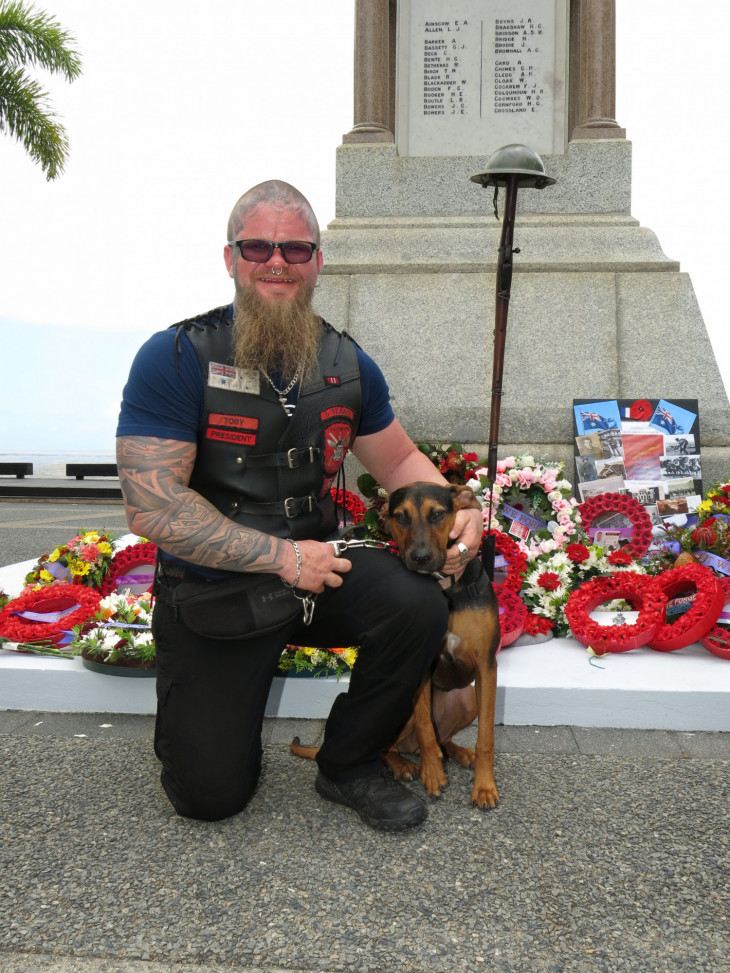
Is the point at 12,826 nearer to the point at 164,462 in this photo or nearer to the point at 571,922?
the point at 164,462

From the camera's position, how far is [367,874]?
8.18ft

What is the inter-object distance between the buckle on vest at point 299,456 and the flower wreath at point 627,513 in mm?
2998

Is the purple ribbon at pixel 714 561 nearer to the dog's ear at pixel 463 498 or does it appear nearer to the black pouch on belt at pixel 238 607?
the dog's ear at pixel 463 498

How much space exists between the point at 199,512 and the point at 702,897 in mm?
1870

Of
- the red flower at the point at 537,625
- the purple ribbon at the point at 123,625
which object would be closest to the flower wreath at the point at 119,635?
the purple ribbon at the point at 123,625

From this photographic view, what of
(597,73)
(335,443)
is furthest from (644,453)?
(335,443)

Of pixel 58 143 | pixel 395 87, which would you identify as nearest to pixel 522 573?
pixel 395 87

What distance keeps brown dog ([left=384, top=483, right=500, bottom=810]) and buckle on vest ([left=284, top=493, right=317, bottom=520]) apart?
319 millimetres

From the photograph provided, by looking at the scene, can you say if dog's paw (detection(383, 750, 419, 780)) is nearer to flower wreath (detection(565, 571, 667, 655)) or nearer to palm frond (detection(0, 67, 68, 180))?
flower wreath (detection(565, 571, 667, 655))

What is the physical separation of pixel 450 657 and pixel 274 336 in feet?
4.34

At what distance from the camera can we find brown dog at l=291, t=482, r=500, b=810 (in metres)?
3.03

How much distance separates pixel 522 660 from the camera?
418 cm

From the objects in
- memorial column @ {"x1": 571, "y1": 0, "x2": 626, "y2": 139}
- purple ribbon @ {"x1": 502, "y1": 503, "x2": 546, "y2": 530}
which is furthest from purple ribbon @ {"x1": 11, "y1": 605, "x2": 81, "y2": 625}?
memorial column @ {"x1": 571, "y1": 0, "x2": 626, "y2": 139}

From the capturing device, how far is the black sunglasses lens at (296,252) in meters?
3.13
